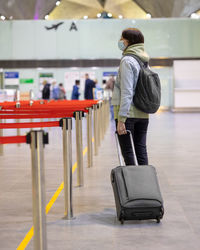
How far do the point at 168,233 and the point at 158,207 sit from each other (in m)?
0.30

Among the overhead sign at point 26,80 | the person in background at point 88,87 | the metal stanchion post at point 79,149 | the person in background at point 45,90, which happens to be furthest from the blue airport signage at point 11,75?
the metal stanchion post at point 79,149

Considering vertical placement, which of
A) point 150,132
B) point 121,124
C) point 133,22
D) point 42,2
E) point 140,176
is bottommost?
point 150,132

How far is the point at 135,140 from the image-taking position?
5895mm

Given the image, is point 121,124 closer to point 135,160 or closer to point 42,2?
point 135,160

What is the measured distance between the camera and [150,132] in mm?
16156

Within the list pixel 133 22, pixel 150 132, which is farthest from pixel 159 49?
pixel 150 132

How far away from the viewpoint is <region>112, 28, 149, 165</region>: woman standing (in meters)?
5.41

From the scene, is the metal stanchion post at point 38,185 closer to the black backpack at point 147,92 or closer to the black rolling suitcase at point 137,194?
the black rolling suitcase at point 137,194

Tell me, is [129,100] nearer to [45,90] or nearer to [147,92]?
[147,92]

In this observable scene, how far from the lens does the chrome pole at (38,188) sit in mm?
3895

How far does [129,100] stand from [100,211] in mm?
1264

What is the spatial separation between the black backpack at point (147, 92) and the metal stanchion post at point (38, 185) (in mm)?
1814

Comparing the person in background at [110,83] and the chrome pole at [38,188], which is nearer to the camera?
the chrome pole at [38,188]

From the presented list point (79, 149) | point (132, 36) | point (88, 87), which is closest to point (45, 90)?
point (88, 87)
